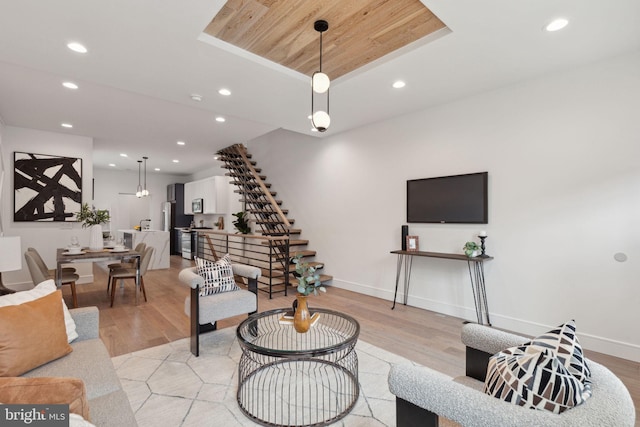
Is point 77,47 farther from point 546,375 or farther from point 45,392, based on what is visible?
point 546,375

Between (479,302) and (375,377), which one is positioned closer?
(375,377)

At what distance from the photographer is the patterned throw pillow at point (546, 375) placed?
35.9 inches

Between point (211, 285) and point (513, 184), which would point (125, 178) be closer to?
point (211, 285)

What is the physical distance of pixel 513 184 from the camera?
3469 mm

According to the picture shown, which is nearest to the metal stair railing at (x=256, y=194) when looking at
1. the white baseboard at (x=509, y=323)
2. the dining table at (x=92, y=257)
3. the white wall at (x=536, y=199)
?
the white baseboard at (x=509, y=323)

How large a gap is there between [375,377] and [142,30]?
10.7 feet

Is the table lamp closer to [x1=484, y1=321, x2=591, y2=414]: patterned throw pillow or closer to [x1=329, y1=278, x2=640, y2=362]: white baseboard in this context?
[x1=484, y1=321, x2=591, y2=414]: patterned throw pillow

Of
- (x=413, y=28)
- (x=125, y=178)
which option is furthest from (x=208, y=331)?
(x=125, y=178)

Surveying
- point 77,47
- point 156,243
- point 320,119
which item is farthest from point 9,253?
point 156,243

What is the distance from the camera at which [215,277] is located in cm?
305

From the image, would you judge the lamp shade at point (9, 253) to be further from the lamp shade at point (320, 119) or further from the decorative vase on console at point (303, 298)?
the lamp shade at point (320, 119)

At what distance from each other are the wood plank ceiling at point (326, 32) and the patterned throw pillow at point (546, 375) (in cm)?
242

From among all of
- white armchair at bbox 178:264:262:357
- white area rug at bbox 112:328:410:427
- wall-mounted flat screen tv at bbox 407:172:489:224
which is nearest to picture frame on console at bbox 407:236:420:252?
wall-mounted flat screen tv at bbox 407:172:489:224

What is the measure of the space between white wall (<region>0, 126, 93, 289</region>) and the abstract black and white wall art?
0.09 meters
